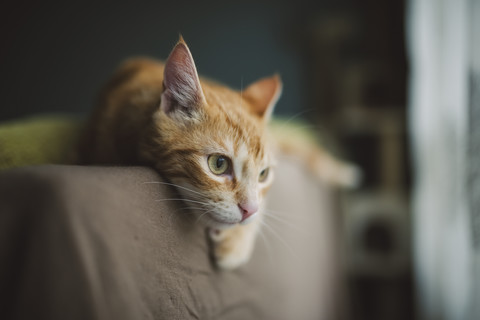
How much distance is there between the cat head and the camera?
64 cm

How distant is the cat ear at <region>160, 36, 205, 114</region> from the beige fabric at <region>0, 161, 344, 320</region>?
16 cm

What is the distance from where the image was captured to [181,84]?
0.66 metres

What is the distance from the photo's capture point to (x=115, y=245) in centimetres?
44

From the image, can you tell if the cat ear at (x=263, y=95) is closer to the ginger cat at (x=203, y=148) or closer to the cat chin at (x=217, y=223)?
the ginger cat at (x=203, y=148)

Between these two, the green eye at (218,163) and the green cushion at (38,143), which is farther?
the green cushion at (38,143)

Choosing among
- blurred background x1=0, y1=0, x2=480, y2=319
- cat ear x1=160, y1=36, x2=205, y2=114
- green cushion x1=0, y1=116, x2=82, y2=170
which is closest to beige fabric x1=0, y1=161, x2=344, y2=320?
cat ear x1=160, y1=36, x2=205, y2=114

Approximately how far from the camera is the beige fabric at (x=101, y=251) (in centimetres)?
39

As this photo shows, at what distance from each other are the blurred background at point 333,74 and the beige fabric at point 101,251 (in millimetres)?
1313

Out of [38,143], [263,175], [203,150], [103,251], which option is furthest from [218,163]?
[38,143]

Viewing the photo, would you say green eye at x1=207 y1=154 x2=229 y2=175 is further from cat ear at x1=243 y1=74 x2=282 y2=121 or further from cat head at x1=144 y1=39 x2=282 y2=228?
cat ear at x1=243 y1=74 x2=282 y2=121

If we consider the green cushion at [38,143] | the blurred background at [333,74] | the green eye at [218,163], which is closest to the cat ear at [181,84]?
the green eye at [218,163]

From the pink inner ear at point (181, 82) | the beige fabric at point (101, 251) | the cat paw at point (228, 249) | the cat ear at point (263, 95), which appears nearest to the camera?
the beige fabric at point (101, 251)

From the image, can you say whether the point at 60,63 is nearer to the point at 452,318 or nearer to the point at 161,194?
the point at 161,194

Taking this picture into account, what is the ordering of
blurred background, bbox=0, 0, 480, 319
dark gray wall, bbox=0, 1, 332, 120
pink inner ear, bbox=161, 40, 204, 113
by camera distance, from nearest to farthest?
pink inner ear, bbox=161, 40, 204, 113, blurred background, bbox=0, 0, 480, 319, dark gray wall, bbox=0, 1, 332, 120
